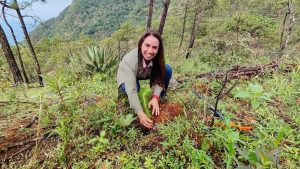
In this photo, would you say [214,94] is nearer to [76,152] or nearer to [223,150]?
[223,150]

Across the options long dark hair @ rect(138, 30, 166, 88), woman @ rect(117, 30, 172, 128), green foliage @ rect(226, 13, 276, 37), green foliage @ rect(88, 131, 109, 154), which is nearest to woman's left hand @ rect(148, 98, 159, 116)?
woman @ rect(117, 30, 172, 128)

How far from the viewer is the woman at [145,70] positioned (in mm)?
2846

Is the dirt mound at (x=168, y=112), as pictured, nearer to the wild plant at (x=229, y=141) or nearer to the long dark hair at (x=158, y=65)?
the long dark hair at (x=158, y=65)

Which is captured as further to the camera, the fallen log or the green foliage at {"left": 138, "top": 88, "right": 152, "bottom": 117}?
the fallen log

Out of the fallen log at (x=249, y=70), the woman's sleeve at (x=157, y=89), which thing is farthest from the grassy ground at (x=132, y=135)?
the fallen log at (x=249, y=70)

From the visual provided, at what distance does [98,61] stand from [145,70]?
387 centimetres

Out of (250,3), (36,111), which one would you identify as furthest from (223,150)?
(250,3)

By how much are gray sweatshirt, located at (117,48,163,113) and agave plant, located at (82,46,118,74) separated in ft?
12.2

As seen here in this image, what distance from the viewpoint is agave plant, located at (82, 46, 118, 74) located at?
6895 millimetres

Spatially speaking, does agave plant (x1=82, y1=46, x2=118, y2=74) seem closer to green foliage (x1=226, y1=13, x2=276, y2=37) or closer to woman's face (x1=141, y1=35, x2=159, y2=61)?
woman's face (x1=141, y1=35, x2=159, y2=61)

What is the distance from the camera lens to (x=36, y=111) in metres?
3.14

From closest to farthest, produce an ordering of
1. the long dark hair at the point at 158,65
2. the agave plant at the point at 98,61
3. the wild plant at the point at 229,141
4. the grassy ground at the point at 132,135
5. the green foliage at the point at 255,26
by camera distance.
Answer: the wild plant at the point at 229,141, the grassy ground at the point at 132,135, the long dark hair at the point at 158,65, the agave plant at the point at 98,61, the green foliage at the point at 255,26

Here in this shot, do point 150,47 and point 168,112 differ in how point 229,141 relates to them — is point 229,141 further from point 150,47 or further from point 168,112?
point 150,47

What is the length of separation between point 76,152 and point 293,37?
88.1 feet
